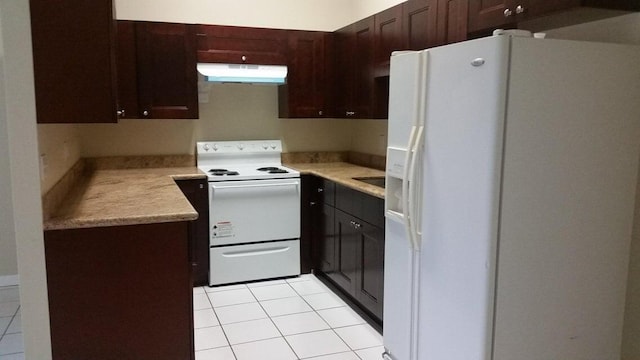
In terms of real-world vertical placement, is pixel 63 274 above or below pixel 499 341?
above

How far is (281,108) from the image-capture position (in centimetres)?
454

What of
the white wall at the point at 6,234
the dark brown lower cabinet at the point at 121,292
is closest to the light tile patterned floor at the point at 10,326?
the white wall at the point at 6,234

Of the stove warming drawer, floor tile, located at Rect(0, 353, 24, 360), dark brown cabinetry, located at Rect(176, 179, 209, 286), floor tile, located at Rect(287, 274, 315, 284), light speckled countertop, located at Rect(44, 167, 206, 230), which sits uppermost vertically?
light speckled countertop, located at Rect(44, 167, 206, 230)

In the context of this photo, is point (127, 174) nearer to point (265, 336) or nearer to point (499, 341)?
point (265, 336)

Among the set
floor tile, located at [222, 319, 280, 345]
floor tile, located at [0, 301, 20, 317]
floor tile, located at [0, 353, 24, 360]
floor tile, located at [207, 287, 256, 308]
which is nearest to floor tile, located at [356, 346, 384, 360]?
floor tile, located at [222, 319, 280, 345]

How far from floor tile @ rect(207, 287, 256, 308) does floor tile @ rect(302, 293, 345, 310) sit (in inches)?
16.7

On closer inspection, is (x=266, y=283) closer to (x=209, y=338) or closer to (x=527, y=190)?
(x=209, y=338)

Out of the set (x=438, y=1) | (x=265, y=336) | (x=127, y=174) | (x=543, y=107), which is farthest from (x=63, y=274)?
(x=438, y=1)

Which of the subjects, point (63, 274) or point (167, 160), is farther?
point (167, 160)

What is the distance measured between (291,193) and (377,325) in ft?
4.41

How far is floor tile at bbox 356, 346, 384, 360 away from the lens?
2836 mm

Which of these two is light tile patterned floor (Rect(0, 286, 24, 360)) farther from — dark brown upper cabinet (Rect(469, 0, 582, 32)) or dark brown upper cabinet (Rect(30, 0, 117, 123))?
dark brown upper cabinet (Rect(469, 0, 582, 32))

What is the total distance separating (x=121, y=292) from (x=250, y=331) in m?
1.11

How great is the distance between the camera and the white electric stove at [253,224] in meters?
3.92
